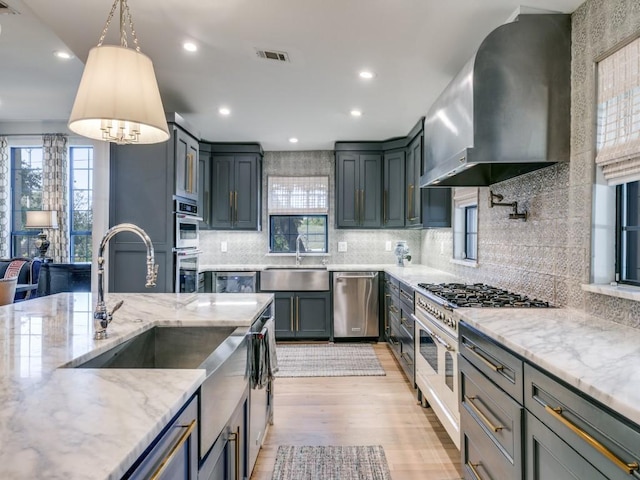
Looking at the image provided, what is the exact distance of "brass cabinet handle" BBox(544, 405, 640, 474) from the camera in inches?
35.0

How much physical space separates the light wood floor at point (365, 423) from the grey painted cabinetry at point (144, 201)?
5.15ft

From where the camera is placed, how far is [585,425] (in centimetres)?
104

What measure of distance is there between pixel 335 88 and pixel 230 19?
120cm

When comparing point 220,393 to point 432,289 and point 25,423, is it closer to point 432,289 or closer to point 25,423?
point 25,423

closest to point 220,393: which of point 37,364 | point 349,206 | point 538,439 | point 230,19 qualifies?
point 37,364

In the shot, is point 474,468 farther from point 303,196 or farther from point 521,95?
point 303,196

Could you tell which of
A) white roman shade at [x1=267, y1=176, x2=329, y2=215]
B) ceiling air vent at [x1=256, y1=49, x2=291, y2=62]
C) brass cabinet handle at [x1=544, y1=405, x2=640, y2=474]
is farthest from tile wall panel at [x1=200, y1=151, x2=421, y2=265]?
brass cabinet handle at [x1=544, y1=405, x2=640, y2=474]

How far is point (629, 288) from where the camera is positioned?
5.57 ft

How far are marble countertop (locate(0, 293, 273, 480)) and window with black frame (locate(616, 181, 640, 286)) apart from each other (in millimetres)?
1935

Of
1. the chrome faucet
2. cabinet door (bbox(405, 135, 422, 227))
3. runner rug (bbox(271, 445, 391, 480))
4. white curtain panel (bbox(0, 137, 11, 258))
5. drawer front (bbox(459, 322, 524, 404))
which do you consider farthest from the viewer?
white curtain panel (bbox(0, 137, 11, 258))

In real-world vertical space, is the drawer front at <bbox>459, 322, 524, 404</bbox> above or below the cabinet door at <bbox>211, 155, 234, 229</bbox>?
below

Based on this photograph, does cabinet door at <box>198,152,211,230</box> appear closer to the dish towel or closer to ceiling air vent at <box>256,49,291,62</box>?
ceiling air vent at <box>256,49,291,62</box>

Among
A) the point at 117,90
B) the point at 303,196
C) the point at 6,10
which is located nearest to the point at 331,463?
the point at 117,90

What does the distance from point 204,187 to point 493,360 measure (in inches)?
165
